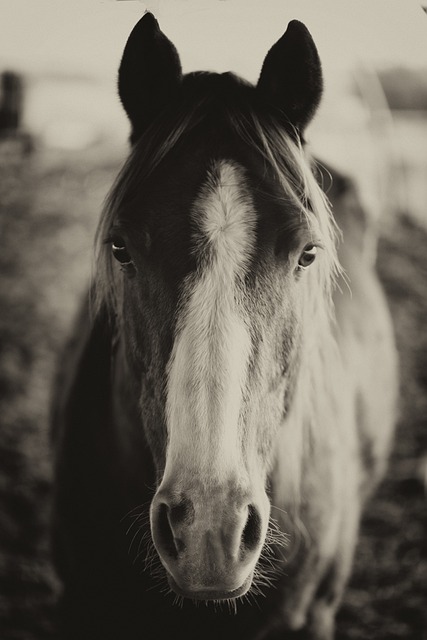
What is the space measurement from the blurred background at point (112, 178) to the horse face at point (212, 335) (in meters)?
0.35

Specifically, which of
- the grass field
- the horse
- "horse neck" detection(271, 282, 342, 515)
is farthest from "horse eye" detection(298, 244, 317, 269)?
the grass field

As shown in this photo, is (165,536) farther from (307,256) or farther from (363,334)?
(363,334)

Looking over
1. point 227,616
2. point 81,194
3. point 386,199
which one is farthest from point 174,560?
point 81,194

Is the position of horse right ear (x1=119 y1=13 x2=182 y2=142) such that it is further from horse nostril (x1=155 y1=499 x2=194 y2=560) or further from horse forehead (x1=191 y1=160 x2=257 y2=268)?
horse nostril (x1=155 y1=499 x2=194 y2=560)

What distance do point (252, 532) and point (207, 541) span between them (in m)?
0.10

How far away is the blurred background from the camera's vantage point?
1655 mm

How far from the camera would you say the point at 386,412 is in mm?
2158

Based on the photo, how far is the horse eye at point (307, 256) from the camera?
1.10 m

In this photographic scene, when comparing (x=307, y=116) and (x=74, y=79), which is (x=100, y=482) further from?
(x=74, y=79)

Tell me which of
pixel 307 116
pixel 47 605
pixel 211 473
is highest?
pixel 307 116

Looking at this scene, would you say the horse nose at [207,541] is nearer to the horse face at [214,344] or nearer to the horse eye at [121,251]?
the horse face at [214,344]

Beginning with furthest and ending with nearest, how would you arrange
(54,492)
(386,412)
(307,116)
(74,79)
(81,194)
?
(81,194) < (386,412) < (74,79) < (54,492) < (307,116)

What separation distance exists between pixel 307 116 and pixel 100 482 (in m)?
0.96

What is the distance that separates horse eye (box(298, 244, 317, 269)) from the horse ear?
0.90 ft
